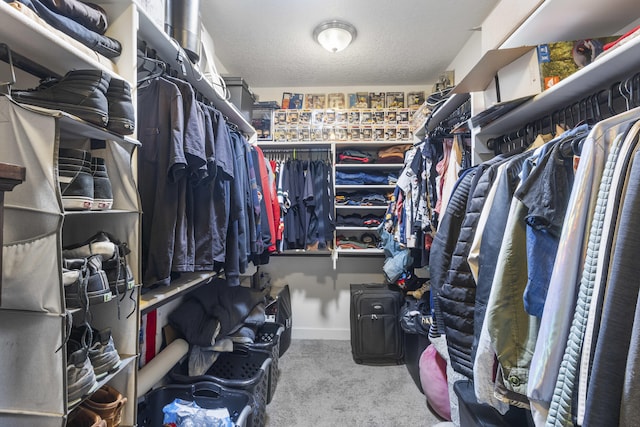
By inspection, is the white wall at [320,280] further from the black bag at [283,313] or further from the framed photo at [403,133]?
the framed photo at [403,133]

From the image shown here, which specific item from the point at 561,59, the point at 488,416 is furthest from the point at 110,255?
the point at 561,59

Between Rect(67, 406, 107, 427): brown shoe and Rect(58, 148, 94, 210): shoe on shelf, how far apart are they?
614 mm

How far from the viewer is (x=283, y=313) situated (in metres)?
2.69

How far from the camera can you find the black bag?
2520 mm

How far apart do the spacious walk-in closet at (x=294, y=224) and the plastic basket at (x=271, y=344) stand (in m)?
0.02

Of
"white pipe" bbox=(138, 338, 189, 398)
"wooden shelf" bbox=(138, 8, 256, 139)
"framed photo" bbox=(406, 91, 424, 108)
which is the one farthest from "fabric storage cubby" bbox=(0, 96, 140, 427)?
"framed photo" bbox=(406, 91, 424, 108)

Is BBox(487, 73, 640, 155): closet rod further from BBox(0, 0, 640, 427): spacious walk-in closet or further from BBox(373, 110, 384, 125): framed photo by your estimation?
BBox(373, 110, 384, 125): framed photo

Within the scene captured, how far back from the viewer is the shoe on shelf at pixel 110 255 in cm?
86

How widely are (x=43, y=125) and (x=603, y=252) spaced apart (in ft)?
4.03

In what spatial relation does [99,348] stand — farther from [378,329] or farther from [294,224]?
[378,329]

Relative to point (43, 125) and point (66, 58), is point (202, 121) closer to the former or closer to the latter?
point (66, 58)

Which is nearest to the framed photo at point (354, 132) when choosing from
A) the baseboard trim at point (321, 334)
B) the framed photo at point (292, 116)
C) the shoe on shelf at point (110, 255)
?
the framed photo at point (292, 116)

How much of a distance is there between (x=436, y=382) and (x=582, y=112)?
1550 mm

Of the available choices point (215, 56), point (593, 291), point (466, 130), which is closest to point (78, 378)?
point (593, 291)
